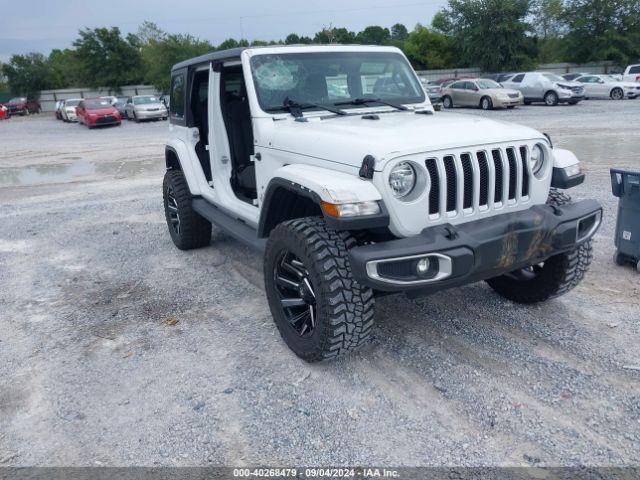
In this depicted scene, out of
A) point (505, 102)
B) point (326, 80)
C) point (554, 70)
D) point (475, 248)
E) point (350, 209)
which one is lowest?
point (505, 102)

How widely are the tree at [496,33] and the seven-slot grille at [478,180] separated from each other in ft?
131

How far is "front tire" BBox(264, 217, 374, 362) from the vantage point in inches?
124

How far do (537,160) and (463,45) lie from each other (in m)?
42.2

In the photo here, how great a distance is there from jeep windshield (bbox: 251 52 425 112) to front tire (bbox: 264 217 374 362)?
1307 millimetres

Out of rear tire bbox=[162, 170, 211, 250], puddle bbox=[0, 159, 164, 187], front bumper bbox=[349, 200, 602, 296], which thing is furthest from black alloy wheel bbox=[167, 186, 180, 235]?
puddle bbox=[0, 159, 164, 187]

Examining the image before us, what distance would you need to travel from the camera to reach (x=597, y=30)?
38.8 meters

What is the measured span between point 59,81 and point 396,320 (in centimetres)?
6159

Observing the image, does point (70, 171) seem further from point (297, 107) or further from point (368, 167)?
point (368, 167)

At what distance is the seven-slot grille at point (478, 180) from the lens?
10.5 feet

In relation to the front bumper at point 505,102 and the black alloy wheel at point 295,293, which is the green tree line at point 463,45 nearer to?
the front bumper at point 505,102

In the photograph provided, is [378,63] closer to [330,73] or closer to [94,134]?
[330,73]

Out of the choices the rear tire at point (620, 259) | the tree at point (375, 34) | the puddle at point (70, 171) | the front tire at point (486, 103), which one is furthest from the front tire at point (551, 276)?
the tree at point (375, 34)

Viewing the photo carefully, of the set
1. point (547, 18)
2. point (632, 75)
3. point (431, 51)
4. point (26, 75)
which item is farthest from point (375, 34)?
point (632, 75)

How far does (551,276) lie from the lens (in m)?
Result: 4.10
